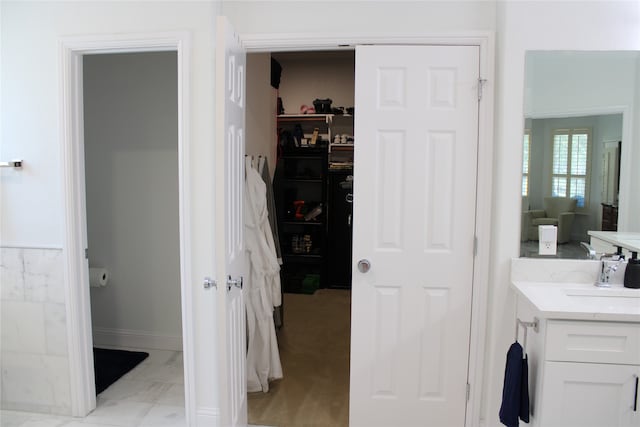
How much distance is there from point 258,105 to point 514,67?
228cm

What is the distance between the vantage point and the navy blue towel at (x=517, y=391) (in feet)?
6.26

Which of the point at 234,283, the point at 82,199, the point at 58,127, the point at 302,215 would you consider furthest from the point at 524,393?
the point at 302,215

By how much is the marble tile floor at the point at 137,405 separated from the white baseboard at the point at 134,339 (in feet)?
0.84

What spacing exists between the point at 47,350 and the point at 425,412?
2.25 meters

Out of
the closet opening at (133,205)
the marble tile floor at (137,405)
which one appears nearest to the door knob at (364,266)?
the marble tile floor at (137,405)

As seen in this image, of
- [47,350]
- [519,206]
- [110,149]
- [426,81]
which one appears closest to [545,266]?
[519,206]

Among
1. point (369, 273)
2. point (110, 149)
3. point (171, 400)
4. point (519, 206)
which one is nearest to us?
point (519, 206)

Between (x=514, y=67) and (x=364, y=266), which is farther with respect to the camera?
(x=364, y=266)

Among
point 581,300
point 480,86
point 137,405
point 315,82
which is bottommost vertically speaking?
point 137,405

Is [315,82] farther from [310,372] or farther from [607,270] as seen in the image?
[607,270]

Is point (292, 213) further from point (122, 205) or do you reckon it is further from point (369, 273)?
point (369, 273)

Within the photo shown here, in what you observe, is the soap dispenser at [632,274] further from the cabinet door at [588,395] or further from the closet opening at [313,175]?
the closet opening at [313,175]

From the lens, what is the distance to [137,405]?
281 centimetres

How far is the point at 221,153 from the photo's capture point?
74.4 inches
